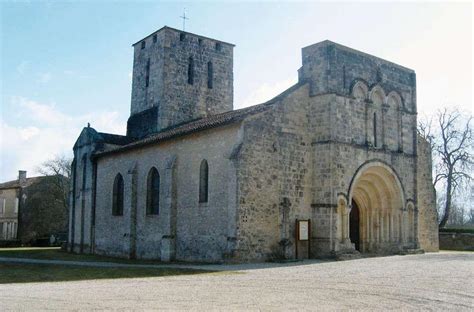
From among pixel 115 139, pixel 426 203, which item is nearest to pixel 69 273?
pixel 115 139

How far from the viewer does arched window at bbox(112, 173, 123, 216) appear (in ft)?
106

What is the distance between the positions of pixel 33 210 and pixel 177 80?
31.0 m

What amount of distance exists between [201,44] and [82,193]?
12.7 metres

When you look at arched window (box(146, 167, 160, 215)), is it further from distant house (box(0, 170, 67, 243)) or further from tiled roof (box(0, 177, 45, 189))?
tiled roof (box(0, 177, 45, 189))

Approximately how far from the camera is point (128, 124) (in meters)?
37.9

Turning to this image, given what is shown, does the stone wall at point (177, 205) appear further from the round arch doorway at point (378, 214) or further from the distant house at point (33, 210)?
the distant house at point (33, 210)

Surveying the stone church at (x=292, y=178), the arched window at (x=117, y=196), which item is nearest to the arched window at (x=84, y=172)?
the stone church at (x=292, y=178)

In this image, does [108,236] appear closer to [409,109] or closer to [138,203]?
[138,203]

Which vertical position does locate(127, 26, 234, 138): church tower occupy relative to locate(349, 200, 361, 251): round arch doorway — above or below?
above

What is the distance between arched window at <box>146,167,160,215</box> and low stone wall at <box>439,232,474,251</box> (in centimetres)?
2131

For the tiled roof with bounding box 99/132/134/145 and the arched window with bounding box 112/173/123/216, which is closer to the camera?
the arched window with bounding box 112/173/123/216

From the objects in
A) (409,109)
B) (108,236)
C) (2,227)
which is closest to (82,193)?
(108,236)

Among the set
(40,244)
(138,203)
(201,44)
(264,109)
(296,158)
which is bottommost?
(40,244)

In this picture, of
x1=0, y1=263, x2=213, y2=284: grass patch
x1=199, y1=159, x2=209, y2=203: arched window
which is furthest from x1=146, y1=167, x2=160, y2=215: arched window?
x1=0, y1=263, x2=213, y2=284: grass patch
